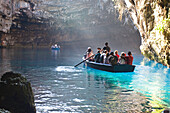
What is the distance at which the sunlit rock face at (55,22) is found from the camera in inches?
1741

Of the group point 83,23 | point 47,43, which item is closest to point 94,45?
point 83,23

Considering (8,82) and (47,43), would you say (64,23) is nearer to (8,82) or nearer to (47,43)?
(47,43)

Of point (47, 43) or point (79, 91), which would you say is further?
point (47, 43)

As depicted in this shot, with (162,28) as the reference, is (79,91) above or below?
below

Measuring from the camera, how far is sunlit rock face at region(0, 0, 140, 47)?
44.2m

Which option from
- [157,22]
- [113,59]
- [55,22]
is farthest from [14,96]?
[55,22]

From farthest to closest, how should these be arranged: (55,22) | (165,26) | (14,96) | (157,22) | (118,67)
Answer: (55,22) < (157,22) < (165,26) < (118,67) < (14,96)

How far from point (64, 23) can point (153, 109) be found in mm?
46721

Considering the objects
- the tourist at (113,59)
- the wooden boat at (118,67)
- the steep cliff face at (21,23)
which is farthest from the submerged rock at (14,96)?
the steep cliff face at (21,23)

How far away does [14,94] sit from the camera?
15.2ft

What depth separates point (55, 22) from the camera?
5031 cm

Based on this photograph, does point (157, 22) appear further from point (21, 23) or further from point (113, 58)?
point (21, 23)

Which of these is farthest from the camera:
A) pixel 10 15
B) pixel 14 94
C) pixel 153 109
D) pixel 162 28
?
pixel 10 15

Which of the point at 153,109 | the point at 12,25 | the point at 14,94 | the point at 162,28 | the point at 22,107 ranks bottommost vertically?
the point at 153,109
